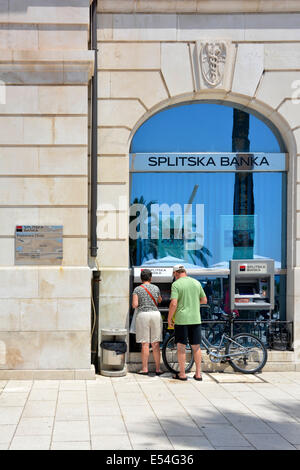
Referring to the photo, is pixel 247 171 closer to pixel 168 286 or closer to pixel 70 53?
pixel 168 286

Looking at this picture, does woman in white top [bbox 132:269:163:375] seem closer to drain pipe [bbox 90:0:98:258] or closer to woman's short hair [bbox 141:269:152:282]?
woman's short hair [bbox 141:269:152:282]

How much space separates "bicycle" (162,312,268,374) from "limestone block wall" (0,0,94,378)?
1.40 meters

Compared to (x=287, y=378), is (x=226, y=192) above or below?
above

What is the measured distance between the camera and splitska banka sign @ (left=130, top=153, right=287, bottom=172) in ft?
31.5

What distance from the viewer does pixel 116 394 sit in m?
7.58

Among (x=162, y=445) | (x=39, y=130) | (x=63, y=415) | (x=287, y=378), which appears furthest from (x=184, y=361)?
(x=39, y=130)

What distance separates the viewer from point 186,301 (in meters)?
8.61

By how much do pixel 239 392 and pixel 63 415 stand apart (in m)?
2.64

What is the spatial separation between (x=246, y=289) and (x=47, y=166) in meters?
3.91

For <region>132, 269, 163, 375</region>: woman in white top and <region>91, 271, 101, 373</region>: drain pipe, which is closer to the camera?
<region>132, 269, 163, 375</region>: woman in white top

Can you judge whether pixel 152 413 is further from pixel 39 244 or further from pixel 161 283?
pixel 39 244

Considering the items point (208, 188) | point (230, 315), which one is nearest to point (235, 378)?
point (230, 315)

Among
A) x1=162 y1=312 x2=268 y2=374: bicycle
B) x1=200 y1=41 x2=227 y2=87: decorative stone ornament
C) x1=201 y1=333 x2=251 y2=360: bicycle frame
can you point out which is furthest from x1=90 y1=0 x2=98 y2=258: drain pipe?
x1=201 y1=333 x2=251 y2=360: bicycle frame

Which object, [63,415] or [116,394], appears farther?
[116,394]
